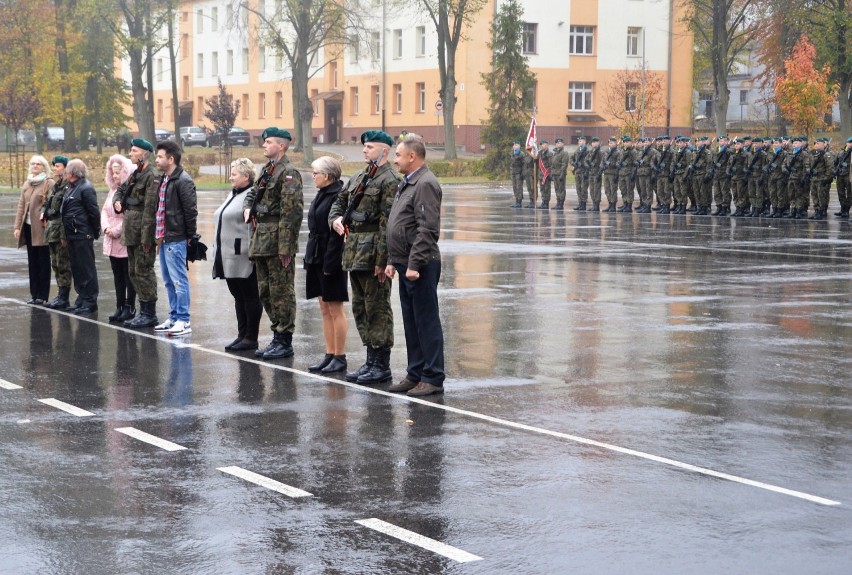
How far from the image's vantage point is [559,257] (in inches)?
858

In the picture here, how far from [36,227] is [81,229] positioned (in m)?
1.14

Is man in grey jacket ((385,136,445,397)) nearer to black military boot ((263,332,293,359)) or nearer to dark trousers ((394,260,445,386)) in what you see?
dark trousers ((394,260,445,386))

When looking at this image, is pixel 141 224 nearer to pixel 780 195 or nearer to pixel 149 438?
pixel 149 438

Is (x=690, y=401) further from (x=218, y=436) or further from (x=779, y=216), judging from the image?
(x=779, y=216)

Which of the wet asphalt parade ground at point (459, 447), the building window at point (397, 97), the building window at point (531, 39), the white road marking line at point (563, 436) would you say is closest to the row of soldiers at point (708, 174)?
the wet asphalt parade ground at point (459, 447)

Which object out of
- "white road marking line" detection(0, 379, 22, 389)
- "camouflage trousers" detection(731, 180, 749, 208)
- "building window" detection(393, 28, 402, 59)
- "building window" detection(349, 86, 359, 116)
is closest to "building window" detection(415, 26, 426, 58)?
"building window" detection(393, 28, 402, 59)

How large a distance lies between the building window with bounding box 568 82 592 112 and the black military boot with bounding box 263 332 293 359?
221 ft

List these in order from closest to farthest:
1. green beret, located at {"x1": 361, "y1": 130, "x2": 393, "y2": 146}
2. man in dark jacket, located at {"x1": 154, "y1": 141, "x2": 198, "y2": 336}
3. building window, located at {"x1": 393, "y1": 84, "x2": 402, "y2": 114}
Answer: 1. green beret, located at {"x1": 361, "y1": 130, "x2": 393, "y2": 146}
2. man in dark jacket, located at {"x1": 154, "y1": 141, "x2": 198, "y2": 336}
3. building window, located at {"x1": 393, "y1": 84, "x2": 402, "y2": 114}

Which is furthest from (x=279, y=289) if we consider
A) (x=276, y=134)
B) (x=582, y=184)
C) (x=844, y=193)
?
(x=582, y=184)

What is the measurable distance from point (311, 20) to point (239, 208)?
57.4 meters

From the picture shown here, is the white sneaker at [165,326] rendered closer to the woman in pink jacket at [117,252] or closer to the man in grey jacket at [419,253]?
the woman in pink jacket at [117,252]

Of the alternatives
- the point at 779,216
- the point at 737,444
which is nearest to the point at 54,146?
the point at 779,216

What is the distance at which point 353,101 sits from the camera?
86.1 m

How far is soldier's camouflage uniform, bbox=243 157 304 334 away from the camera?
11586 mm
